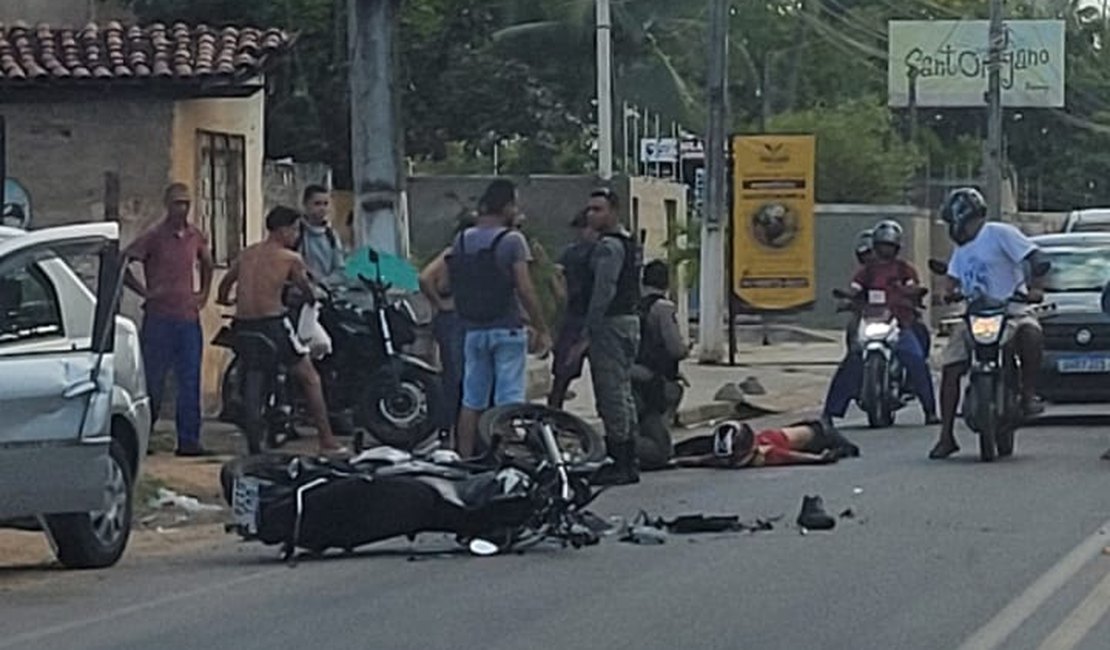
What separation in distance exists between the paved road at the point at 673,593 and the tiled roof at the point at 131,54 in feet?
21.0

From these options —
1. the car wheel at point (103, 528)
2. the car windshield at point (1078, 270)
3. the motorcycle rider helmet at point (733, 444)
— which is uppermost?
the car windshield at point (1078, 270)

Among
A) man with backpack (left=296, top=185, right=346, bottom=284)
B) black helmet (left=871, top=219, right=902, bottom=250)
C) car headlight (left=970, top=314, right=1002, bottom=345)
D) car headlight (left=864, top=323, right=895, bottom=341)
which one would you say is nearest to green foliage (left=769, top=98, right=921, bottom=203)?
black helmet (left=871, top=219, right=902, bottom=250)

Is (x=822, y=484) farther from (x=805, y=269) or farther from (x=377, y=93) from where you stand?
(x=805, y=269)

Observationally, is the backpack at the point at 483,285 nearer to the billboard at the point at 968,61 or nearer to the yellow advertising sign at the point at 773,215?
the yellow advertising sign at the point at 773,215

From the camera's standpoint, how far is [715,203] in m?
31.5

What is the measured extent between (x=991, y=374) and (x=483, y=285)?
147 inches

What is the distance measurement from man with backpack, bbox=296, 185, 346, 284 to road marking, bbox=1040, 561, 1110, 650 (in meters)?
8.87

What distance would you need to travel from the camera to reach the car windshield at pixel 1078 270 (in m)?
21.6

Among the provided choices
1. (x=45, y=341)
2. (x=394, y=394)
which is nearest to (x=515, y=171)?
(x=394, y=394)

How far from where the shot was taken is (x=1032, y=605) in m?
11.0

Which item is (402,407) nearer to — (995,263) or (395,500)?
(995,263)

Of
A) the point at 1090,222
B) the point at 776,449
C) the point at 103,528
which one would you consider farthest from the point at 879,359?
the point at 103,528

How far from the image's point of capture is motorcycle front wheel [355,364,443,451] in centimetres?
1841

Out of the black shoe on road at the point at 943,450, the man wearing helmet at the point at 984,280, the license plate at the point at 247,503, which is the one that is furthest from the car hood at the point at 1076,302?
the license plate at the point at 247,503
